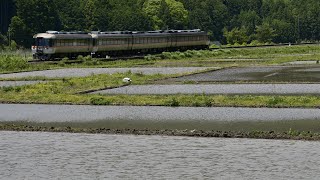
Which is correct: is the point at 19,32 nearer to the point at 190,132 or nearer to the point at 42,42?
the point at 42,42

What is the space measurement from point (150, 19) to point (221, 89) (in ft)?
378

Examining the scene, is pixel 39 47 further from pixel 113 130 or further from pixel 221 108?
pixel 113 130

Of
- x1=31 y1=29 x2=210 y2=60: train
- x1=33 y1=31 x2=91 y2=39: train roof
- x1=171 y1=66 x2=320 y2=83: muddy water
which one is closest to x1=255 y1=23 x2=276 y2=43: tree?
x1=31 y1=29 x2=210 y2=60: train

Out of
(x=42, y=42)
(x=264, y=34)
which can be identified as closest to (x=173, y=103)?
(x=42, y=42)

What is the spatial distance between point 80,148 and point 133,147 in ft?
5.30

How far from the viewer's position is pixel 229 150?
21.2 m

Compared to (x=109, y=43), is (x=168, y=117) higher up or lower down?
higher up

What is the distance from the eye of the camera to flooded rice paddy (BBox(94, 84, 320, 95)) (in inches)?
1455

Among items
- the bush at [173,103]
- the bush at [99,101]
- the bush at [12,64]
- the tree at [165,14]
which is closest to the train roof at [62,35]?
the bush at [12,64]

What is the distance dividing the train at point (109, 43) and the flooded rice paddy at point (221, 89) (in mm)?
29472

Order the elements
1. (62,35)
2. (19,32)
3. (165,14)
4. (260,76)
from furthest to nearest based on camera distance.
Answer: (165,14) → (19,32) → (62,35) → (260,76)

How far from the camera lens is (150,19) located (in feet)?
502

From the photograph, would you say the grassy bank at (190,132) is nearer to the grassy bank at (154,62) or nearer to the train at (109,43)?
the grassy bank at (154,62)

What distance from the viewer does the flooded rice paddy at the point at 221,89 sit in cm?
3696
